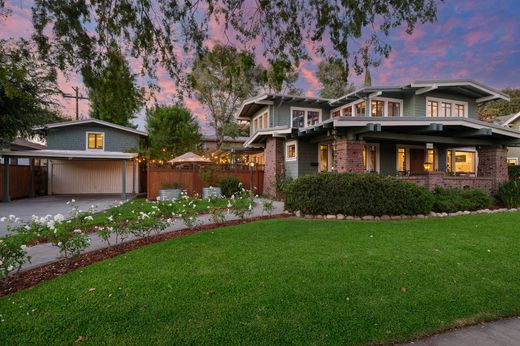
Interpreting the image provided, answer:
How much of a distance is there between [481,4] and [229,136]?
82.6 ft

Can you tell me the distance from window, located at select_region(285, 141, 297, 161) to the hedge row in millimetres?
6273

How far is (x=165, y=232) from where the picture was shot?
722 cm

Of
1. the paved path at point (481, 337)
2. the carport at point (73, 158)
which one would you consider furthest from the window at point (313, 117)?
the paved path at point (481, 337)

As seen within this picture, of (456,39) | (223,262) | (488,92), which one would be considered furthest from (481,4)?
(488,92)

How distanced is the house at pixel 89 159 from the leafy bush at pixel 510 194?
752 inches

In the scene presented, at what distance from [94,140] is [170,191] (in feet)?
29.0

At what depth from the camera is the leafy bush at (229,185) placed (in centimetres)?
1585

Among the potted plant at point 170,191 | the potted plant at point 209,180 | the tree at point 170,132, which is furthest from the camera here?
the tree at point 170,132

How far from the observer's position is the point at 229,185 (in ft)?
52.0

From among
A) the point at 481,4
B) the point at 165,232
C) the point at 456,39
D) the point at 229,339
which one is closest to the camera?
the point at 229,339

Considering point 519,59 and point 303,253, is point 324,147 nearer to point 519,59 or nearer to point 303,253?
point 303,253

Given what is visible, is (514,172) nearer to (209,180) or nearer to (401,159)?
(401,159)

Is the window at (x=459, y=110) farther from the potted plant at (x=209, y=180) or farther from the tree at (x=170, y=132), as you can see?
the tree at (x=170, y=132)

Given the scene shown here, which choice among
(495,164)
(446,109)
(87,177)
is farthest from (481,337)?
(87,177)
